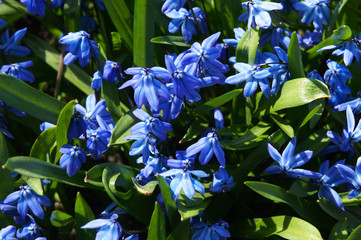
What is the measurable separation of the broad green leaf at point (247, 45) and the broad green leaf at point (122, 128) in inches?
22.4

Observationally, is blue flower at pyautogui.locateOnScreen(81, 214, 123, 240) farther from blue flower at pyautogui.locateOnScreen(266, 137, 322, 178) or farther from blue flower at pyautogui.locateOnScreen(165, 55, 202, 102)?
blue flower at pyautogui.locateOnScreen(266, 137, 322, 178)

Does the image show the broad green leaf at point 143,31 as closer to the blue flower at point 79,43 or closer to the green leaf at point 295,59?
the blue flower at point 79,43

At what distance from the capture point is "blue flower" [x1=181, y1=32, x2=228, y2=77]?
185cm

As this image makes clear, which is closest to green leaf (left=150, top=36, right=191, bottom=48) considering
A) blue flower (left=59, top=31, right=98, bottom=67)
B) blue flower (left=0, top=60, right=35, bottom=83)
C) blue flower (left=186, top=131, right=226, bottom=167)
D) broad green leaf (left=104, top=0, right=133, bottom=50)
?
broad green leaf (left=104, top=0, right=133, bottom=50)

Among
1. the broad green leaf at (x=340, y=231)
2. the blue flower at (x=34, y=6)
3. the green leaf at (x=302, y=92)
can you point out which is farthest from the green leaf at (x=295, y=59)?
the blue flower at (x=34, y=6)

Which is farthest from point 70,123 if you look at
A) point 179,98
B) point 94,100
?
point 179,98

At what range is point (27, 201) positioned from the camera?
1.99 metres

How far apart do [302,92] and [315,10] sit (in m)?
0.56

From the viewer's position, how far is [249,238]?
2107mm

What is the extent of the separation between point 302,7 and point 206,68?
2.08ft

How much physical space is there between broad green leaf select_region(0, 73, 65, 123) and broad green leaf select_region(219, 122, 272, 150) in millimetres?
839

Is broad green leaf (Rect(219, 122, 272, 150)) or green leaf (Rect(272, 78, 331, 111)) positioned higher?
green leaf (Rect(272, 78, 331, 111))

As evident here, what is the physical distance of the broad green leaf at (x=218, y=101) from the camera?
1.97m

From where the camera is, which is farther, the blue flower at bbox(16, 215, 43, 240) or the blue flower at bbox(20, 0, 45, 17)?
the blue flower at bbox(20, 0, 45, 17)
